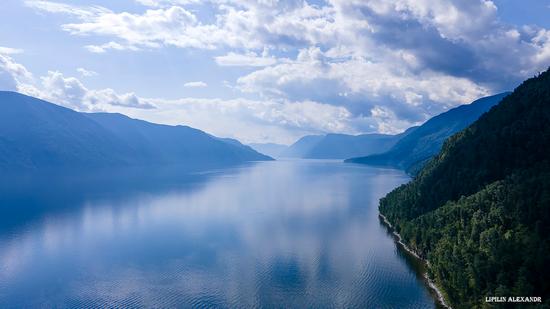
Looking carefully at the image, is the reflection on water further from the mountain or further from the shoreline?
the mountain

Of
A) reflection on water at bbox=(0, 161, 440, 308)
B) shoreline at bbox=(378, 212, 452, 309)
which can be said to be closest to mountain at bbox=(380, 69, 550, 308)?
shoreline at bbox=(378, 212, 452, 309)

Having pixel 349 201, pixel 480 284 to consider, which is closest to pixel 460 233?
pixel 480 284

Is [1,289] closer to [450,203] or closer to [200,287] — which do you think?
[200,287]

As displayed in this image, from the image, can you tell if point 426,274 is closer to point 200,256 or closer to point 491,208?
point 491,208

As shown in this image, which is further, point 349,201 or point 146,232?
point 349,201

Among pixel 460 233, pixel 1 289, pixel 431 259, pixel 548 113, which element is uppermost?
pixel 548 113

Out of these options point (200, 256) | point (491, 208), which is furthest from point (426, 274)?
point (200, 256)

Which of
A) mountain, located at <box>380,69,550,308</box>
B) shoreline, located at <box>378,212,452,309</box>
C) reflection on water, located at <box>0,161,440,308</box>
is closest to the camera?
mountain, located at <box>380,69,550,308</box>
